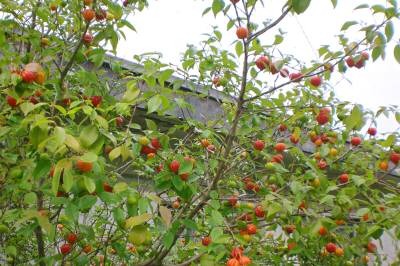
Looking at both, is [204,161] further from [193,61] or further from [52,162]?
[52,162]

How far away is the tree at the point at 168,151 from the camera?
146cm

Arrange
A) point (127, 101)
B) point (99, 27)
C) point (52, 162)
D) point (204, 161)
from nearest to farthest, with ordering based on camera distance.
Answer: point (52, 162) → point (127, 101) → point (99, 27) → point (204, 161)

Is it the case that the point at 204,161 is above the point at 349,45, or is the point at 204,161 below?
below

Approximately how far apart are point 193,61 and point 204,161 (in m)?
0.54

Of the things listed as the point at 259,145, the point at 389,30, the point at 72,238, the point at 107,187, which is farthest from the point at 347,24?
the point at 72,238

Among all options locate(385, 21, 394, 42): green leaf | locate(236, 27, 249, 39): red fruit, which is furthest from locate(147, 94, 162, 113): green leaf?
locate(385, 21, 394, 42): green leaf

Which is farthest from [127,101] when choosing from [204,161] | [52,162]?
[204,161]

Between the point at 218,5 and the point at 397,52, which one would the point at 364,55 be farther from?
the point at 218,5

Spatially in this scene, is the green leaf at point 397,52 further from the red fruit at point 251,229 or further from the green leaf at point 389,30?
the red fruit at point 251,229

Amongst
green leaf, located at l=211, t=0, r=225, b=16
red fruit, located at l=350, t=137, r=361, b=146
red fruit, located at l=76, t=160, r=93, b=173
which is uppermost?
green leaf, located at l=211, t=0, r=225, b=16

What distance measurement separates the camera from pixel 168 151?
1808mm

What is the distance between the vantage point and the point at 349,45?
1.89m

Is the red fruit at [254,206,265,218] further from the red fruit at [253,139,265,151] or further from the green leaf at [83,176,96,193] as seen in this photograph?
the green leaf at [83,176,96,193]

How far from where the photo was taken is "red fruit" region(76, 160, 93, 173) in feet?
4.10
